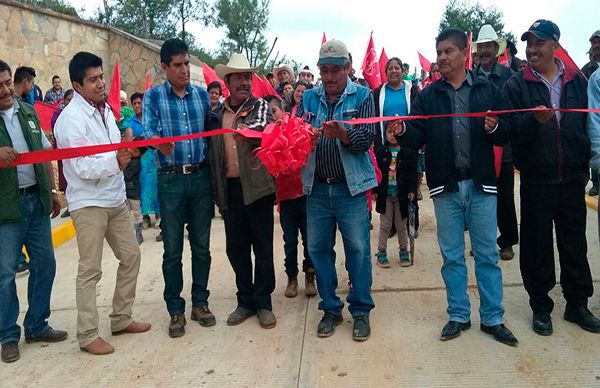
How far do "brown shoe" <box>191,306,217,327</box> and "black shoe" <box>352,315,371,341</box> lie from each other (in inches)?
48.6

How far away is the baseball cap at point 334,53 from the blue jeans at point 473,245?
4.17ft

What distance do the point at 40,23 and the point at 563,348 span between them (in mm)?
13374

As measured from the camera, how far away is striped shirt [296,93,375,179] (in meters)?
3.56

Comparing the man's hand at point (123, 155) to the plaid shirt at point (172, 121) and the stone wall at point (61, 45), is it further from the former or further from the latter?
the stone wall at point (61, 45)

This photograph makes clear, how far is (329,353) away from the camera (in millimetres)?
3539

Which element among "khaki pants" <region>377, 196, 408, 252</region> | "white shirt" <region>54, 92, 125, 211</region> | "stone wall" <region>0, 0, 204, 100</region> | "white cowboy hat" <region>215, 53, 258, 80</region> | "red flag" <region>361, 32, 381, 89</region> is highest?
"stone wall" <region>0, 0, 204, 100</region>

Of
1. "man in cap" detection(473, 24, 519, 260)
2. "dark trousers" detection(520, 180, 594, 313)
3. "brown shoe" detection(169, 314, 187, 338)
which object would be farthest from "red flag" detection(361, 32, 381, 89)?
"brown shoe" detection(169, 314, 187, 338)

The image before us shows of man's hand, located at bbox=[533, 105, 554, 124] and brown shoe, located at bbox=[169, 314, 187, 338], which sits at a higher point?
man's hand, located at bbox=[533, 105, 554, 124]

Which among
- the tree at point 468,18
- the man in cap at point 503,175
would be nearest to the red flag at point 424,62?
the man in cap at point 503,175

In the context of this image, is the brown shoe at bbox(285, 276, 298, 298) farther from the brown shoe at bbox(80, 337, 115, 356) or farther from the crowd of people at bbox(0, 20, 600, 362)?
the brown shoe at bbox(80, 337, 115, 356)

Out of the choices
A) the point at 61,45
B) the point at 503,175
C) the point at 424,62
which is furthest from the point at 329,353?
the point at 61,45

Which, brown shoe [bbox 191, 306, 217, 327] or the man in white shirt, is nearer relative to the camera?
the man in white shirt

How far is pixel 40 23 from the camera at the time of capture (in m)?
12.3

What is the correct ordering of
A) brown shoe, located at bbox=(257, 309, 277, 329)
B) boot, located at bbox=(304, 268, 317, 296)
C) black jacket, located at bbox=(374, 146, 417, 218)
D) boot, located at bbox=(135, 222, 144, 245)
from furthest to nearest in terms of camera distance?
1. boot, located at bbox=(135, 222, 144, 245)
2. black jacket, located at bbox=(374, 146, 417, 218)
3. boot, located at bbox=(304, 268, 317, 296)
4. brown shoe, located at bbox=(257, 309, 277, 329)
